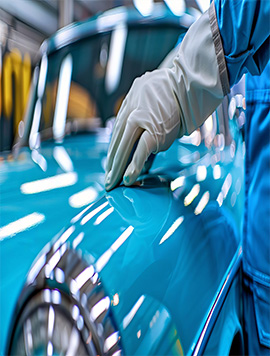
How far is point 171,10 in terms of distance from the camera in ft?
4.31

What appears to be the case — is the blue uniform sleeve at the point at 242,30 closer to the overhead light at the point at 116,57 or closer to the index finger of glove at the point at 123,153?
the index finger of glove at the point at 123,153

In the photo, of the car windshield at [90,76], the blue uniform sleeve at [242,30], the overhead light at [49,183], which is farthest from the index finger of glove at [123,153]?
the car windshield at [90,76]

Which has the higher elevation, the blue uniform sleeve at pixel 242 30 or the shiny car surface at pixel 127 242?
the blue uniform sleeve at pixel 242 30

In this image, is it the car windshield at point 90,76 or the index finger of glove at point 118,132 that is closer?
the index finger of glove at point 118,132

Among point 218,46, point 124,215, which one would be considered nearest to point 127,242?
point 124,215

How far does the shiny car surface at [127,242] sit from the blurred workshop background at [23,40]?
2165mm

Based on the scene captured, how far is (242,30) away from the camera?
66cm

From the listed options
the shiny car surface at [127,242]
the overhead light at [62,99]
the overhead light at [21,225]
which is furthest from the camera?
the overhead light at [62,99]

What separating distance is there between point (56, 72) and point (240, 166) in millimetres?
835

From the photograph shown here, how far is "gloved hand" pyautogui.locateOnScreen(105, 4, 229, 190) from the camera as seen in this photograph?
2.31 feet

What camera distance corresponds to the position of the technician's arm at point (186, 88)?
68 cm

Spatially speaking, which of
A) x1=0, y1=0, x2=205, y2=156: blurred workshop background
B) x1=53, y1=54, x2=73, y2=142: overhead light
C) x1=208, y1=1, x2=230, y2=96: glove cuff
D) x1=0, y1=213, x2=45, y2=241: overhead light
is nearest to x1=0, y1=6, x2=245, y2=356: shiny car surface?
x1=0, y1=213, x2=45, y2=241: overhead light

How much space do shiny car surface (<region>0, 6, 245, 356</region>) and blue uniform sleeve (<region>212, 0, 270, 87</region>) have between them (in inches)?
11.4

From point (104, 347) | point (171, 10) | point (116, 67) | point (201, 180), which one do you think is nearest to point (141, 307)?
point (104, 347)
